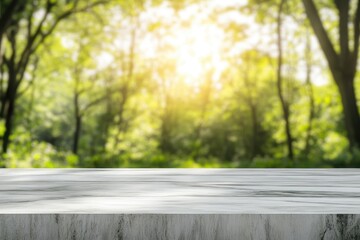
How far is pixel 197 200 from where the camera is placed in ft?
9.21

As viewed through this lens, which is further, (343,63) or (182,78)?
(182,78)

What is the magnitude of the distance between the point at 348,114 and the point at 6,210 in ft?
35.9

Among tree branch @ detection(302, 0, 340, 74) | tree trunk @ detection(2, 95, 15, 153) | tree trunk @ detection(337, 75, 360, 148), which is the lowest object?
tree trunk @ detection(2, 95, 15, 153)

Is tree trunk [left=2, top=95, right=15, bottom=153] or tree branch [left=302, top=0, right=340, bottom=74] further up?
tree branch [left=302, top=0, right=340, bottom=74]

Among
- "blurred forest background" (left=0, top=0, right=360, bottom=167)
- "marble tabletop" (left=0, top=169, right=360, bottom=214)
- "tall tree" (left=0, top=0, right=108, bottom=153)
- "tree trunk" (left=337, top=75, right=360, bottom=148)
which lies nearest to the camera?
"marble tabletop" (left=0, top=169, right=360, bottom=214)

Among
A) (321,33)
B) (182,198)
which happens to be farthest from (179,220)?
(321,33)

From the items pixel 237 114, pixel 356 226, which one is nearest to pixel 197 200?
pixel 356 226

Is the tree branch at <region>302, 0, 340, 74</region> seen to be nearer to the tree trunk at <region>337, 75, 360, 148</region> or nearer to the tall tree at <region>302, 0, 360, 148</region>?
the tall tree at <region>302, 0, 360, 148</region>

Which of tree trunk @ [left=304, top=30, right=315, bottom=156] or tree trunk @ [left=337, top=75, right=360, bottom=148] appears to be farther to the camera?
tree trunk @ [left=304, top=30, right=315, bottom=156]

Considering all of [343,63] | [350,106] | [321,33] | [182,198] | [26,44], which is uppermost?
[26,44]

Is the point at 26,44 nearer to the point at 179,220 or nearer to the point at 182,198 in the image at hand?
the point at 182,198

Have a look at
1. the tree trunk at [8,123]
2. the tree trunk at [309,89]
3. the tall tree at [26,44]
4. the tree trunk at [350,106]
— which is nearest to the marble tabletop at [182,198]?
the tree trunk at [350,106]

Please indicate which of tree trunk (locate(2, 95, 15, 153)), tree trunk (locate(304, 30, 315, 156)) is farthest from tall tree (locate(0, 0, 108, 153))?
tree trunk (locate(304, 30, 315, 156))

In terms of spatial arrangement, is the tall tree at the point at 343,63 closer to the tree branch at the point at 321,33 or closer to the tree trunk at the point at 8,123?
the tree branch at the point at 321,33
